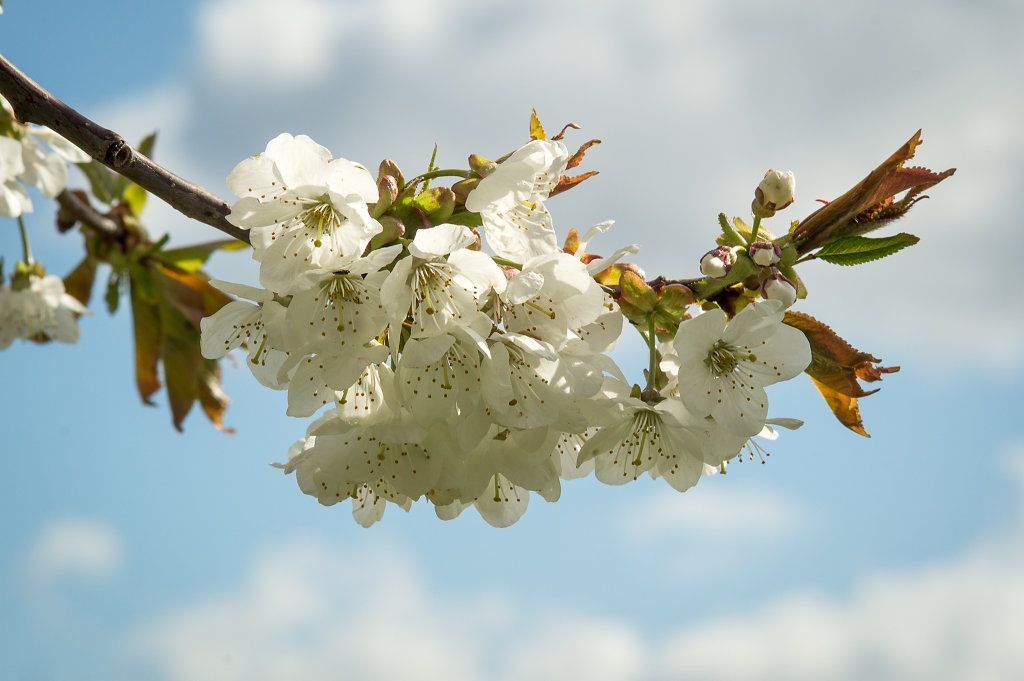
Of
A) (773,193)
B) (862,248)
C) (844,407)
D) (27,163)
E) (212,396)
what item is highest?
(27,163)

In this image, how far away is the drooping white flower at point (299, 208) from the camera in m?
1.48

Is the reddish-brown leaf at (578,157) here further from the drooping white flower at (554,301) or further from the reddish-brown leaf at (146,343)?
the reddish-brown leaf at (146,343)

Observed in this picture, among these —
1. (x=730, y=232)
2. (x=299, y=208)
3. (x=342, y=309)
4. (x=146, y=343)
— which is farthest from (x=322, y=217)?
(x=146, y=343)

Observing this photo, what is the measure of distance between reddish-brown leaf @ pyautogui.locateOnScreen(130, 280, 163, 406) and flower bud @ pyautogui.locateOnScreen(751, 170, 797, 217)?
10.1 feet

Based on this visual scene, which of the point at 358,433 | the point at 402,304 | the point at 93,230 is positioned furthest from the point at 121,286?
the point at 402,304

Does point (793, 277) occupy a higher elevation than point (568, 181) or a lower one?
lower

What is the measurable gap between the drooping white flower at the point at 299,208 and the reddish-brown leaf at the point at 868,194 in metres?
0.87

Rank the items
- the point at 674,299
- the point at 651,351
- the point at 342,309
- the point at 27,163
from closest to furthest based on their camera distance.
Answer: the point at 342,309 → the point at 674,299 → the point at 651,351 → the point at 27,163

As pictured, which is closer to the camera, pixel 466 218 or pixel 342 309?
pixel 342 309

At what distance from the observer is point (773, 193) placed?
1.63 metres

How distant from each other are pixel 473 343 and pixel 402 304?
142 millimetres

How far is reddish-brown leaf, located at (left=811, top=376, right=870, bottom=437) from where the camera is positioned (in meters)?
1.72

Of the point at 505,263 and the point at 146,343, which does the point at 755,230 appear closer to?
the point at 505,263

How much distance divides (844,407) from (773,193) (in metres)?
0.47
